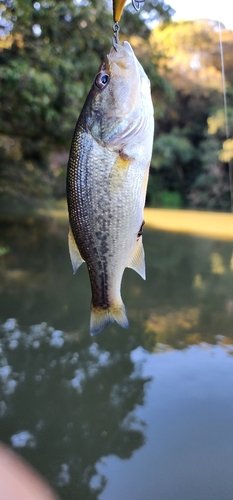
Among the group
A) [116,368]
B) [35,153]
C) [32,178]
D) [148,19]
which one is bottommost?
[116,368]

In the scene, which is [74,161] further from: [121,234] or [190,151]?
[190,151]

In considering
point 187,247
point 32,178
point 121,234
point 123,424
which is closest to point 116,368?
point 123,424

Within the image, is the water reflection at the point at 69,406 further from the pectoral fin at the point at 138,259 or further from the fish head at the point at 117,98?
the fish head at the point at 117,98

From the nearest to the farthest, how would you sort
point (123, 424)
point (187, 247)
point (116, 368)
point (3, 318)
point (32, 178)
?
1. point (123, 424)
2. point (116, 368)
3. point (3, 318)
4. point (187, 247)
5. point (32, 178)

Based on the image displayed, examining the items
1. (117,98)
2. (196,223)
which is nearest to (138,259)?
(117,98)

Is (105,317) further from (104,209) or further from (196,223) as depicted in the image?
(196,223)

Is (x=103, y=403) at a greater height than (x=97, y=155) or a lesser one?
lesser

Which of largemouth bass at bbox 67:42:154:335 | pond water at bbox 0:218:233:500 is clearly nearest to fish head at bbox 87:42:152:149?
largemouth bass at bbox 67:42:154:335
